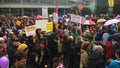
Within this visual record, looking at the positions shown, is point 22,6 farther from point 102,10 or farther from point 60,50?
point 60,50

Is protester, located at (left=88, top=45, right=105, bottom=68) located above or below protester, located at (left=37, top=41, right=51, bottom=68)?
above

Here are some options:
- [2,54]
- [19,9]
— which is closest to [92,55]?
[2,54]

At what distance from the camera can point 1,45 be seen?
350 inches

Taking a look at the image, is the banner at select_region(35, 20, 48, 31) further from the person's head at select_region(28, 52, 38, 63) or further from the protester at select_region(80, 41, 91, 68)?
the person's head at select_region(28, 52, 38, 63)

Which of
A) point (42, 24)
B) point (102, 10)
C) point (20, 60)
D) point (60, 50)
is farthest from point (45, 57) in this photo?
point (102, 10)

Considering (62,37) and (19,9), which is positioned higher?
(62,37)

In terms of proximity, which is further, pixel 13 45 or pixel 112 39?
pixel 112 39

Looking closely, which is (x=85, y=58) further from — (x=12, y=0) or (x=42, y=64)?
(x=12, y=0)

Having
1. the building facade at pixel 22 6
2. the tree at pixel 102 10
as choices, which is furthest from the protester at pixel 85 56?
the building facade at pixel 22 6

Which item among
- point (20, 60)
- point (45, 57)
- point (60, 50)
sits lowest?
point (60, 50)

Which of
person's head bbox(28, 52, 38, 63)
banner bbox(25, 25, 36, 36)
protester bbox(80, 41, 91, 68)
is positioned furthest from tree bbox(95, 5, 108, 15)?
person's head bbox(28, 52, 38, 63)

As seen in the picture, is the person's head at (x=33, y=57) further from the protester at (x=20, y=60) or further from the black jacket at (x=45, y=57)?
the protester at (x=20, y=60)

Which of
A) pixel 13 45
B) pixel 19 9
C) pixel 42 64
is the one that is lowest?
pixel 19 9

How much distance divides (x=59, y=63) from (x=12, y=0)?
85424 mm
